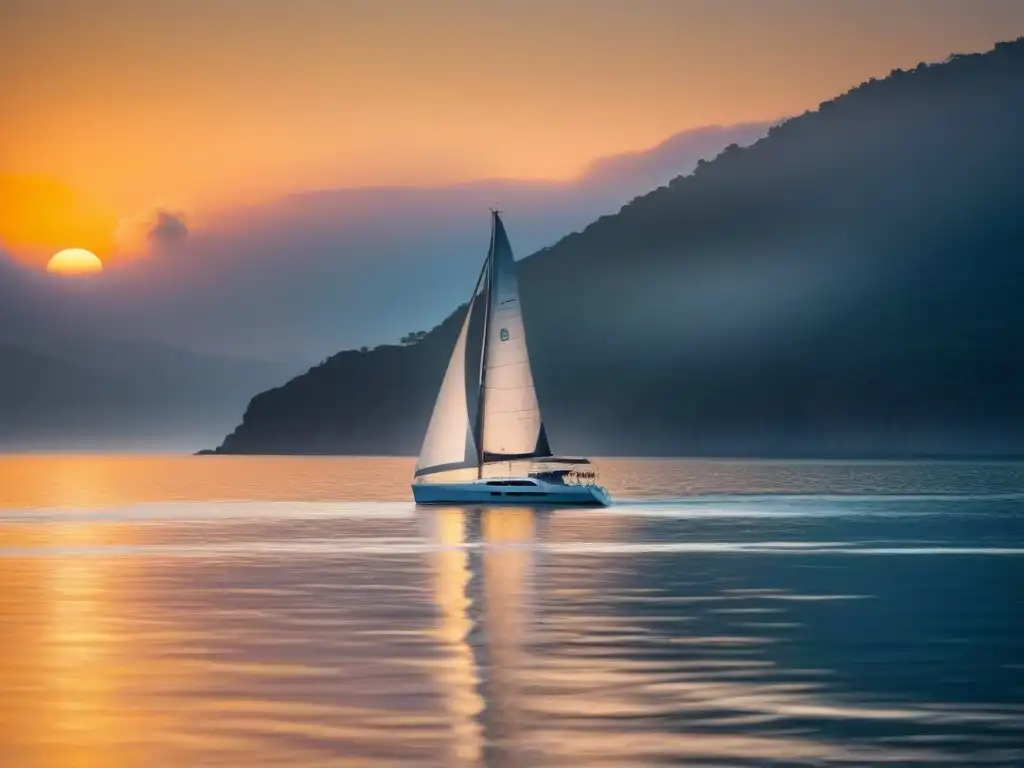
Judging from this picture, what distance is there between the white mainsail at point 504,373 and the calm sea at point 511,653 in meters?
28.8

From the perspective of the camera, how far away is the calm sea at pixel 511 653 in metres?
26.4

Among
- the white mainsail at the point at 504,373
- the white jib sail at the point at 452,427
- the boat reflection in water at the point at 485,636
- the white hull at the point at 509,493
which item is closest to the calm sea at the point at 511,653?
the boat reflection in water at the point at 485,636

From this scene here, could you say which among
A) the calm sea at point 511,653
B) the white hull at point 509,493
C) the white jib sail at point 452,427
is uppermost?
the white jib sail at point 452,427

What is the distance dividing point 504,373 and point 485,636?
236ft

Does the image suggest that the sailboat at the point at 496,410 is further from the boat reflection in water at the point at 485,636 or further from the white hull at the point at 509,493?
the boat reflection in water at the point at 485,636

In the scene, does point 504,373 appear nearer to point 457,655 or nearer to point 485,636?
point 485,636

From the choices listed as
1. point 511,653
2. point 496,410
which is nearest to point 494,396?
point 496,410

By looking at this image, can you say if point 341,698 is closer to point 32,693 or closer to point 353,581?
point 32,693

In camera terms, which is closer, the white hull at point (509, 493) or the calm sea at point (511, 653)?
the calm sea at point (511, 653)

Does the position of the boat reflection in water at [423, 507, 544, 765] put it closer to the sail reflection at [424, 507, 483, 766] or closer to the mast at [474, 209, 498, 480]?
the sail reflection at [424, 507, 483, 766]

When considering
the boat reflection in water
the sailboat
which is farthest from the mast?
the boat reflection in water

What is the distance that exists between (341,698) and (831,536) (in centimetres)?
6229

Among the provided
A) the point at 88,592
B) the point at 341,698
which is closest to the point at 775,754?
the point at 341,698

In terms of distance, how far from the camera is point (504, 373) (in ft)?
370
